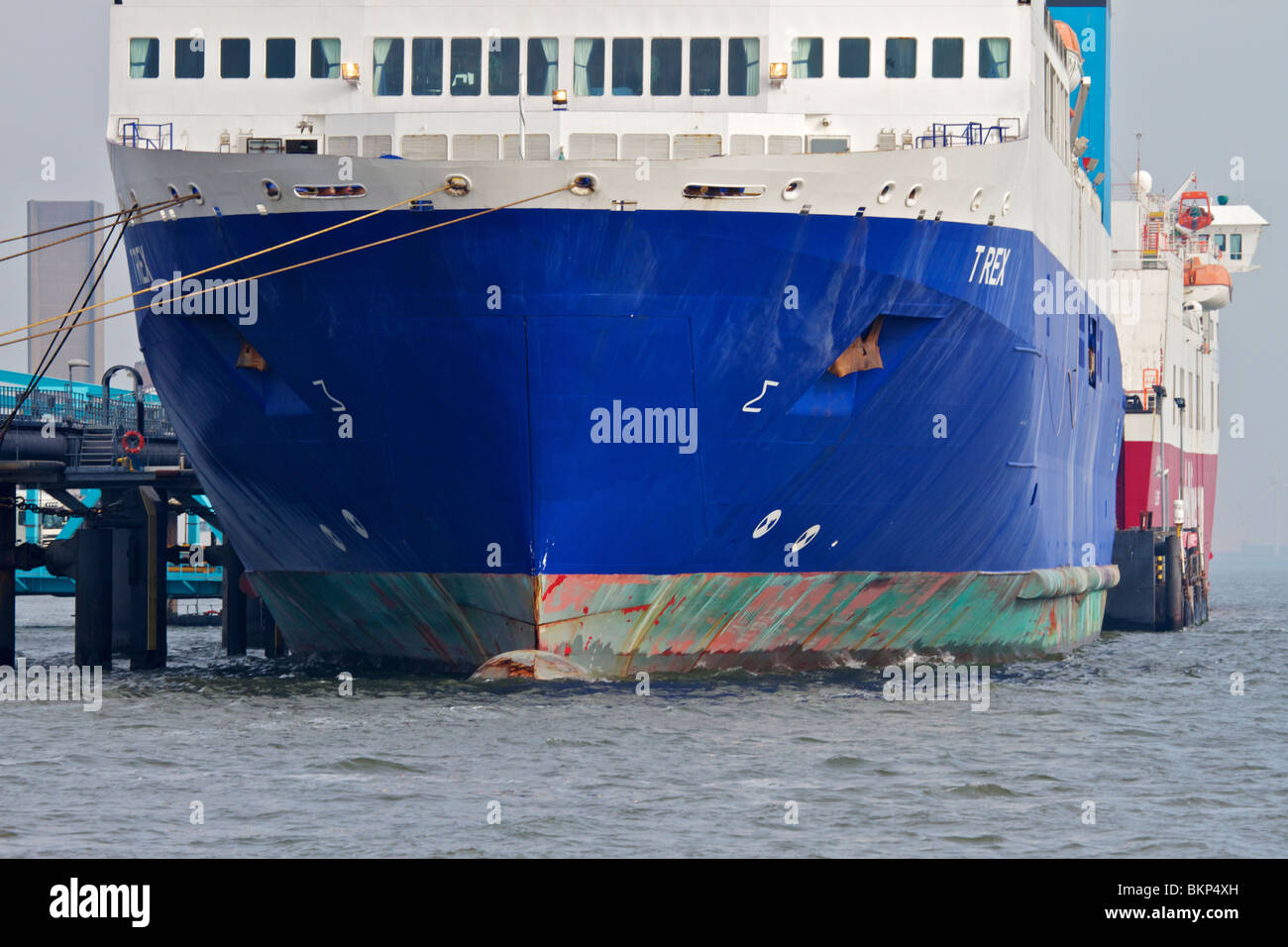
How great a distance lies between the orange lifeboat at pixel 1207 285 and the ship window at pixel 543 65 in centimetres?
4482

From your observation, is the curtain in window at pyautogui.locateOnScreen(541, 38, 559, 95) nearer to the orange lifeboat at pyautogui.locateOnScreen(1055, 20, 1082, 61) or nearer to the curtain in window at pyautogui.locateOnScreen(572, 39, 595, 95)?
the curtain in window at pyautogui.locateOnScreen(572, 39, 595, 95)

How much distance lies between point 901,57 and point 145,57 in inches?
466

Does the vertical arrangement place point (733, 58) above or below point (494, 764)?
above

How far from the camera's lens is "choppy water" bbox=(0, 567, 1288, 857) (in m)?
17.8

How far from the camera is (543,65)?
93.6 feet

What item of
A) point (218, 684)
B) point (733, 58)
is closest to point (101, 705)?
point (218, 684)

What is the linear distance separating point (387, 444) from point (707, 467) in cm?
455

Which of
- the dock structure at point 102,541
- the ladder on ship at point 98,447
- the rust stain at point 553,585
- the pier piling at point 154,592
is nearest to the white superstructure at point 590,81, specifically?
the rust stain at point 553,585

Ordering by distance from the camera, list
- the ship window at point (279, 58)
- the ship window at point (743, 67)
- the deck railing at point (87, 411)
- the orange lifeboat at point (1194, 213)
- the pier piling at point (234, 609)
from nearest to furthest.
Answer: the ship window at point (743, 67)
the ship window at point (279, 58)
the pier piling at point (234, 609)
the deck railing at point (87, 411)
the orange lifeboat at point (1194, 213)

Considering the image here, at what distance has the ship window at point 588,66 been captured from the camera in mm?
28469

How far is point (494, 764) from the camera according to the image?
2148cm

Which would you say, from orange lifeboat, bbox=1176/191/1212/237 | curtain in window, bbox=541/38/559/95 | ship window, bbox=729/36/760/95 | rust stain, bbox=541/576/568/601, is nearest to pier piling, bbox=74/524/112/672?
rust stain, bbox=541/576/568/601

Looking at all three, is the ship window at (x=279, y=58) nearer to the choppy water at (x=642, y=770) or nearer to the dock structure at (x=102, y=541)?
the dock structure at (x=102, y=541)
